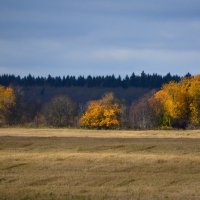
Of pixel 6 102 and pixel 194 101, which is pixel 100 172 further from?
pixel 6 102

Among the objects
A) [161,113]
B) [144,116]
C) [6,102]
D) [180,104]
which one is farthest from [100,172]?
[144,116]

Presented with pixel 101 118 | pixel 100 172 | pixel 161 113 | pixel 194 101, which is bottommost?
pixel 100 172

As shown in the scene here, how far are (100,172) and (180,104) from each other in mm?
83856

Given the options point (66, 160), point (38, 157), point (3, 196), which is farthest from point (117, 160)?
point (3, 196)

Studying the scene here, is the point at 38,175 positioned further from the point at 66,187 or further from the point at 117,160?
the point at 117,160

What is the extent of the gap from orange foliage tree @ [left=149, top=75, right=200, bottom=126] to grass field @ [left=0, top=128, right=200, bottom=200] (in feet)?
216

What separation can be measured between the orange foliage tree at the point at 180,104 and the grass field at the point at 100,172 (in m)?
65.8

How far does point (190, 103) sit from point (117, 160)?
8011cm

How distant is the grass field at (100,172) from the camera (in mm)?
24234

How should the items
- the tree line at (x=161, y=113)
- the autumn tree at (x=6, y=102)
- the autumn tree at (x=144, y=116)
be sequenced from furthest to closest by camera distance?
the autumn tree at (x=6, y=102)
the autumn tree at (x=144, y=116)
the tree line at (x=161, y=113)

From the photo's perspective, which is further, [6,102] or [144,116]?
[144,116]

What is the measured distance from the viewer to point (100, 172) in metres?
32.1

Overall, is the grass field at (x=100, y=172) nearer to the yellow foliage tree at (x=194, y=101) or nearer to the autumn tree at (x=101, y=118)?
the yellow foliage tree at (x=194, y=101)

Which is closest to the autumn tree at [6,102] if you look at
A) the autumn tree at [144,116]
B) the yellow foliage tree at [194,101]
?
the autumn tree at [144,116]
